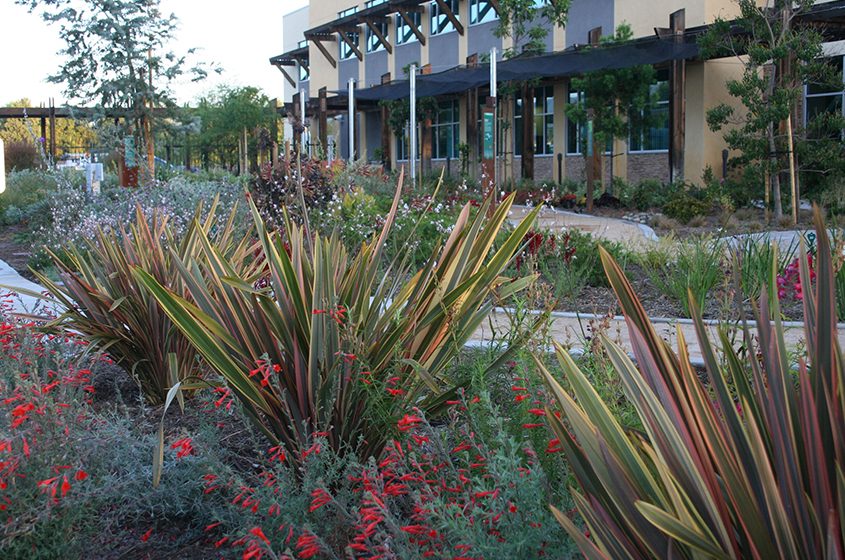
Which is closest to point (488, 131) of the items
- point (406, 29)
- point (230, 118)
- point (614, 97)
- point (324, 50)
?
point (614, 97)

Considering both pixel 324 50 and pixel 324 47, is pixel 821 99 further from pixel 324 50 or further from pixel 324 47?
pixel 324 47

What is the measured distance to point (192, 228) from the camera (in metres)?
4.29

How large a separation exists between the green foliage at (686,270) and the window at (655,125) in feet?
50.0

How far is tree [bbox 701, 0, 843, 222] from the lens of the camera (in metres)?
15.7

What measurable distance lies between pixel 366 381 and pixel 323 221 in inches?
297

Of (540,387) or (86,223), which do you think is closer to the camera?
(540,387)

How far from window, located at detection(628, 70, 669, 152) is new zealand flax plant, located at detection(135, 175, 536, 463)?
20.1 m

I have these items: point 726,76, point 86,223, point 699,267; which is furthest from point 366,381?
point 726,76

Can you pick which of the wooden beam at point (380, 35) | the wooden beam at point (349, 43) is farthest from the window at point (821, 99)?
the wooden beam at point (349, 43)

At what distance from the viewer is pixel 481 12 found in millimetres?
31531

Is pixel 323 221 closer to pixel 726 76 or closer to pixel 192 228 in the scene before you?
pixel 192 228

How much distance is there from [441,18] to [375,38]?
5.39 metres

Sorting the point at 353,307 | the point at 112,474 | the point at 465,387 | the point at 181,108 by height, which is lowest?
the point at 112,474

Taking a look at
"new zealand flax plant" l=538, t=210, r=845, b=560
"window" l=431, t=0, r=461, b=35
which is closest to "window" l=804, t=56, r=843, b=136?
"window" l=431, t=0, r=461, b=35
